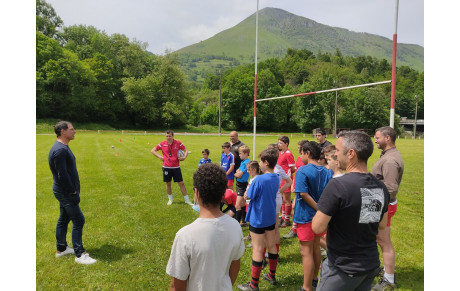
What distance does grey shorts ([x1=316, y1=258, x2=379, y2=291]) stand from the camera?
243 cm

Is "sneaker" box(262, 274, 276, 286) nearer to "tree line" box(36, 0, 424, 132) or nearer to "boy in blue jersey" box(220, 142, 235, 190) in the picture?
"boy in blue jersey" box(220, 142, 235, 190)

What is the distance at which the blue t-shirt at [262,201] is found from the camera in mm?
3941

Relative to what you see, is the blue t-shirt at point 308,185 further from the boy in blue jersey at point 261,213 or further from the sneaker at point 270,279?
the sneaker at point 270,279

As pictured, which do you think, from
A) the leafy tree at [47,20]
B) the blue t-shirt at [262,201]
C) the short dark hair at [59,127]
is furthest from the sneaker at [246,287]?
the leafy tree at [47,20]

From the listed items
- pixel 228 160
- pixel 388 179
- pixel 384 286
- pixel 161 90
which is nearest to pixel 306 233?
pixel 388 179

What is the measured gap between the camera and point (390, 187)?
407cm

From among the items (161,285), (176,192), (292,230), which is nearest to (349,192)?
(161,285)

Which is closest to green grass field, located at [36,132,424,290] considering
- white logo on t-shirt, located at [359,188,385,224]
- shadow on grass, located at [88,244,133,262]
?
shadow on grass, located at [88,244,133,262]

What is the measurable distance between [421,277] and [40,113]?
5697 centimetres

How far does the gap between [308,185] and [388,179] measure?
4.41ft

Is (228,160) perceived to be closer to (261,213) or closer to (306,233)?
(261,213)

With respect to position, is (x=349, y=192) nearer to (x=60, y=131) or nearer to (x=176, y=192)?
(x=60, y=131)

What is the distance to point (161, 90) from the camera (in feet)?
193

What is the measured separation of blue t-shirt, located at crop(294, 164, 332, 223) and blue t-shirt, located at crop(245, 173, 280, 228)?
1.23ft
